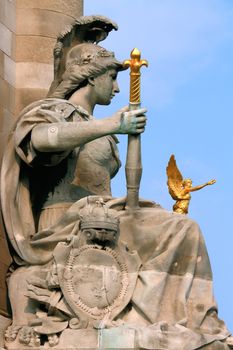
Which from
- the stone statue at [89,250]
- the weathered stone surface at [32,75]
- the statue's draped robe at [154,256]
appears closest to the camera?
the statue's draped robe at [154,256]

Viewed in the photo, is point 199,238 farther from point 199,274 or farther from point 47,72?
point 47,72

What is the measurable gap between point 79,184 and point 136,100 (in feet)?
3.87

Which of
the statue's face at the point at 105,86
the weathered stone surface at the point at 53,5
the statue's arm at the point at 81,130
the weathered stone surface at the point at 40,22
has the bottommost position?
the statue's arm at the point at 81,130

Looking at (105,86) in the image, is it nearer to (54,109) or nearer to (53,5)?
(54,109)

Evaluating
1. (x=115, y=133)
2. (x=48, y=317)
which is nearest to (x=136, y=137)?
(x=115, y=133)

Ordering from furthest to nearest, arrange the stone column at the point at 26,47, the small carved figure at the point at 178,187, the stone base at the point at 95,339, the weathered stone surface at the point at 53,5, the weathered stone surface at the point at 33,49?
1. the weathered stone surface at the point at 53,5
2. the weathered stone surface at the point at 33,49
3. the stone column at the point at 26,47
4. the small carved figure at the point at 178,187
5. the stone base at the point at 95,339

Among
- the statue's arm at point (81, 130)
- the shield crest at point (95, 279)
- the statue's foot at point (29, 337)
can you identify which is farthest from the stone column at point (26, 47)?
the statue's foot at point (29, 337)

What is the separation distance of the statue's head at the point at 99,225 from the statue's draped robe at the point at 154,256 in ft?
0.65

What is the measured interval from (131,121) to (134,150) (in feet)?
0.94

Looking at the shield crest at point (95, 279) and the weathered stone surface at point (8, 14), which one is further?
the weathered stone surface at point (8, 14)

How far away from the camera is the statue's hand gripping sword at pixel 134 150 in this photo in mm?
25719

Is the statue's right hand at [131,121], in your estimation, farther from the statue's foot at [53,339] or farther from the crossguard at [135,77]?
the statue's foot at [53,339]

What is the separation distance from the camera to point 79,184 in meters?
26.4

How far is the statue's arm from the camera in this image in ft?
84.3
